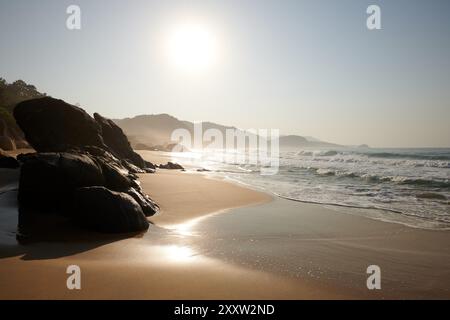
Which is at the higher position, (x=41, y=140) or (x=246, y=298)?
(x=41, y=140)

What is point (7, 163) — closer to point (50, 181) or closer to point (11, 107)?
point (50, 181)

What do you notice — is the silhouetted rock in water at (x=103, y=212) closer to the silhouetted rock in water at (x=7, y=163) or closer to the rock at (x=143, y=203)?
the rock at (x=143, y=203)

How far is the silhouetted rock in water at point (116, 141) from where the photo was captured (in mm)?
22812

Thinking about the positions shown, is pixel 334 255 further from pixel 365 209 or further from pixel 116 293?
pixel 365 209

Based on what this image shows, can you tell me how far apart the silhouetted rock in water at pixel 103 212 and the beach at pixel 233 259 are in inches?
15.4

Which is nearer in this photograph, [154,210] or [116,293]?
[116,293]

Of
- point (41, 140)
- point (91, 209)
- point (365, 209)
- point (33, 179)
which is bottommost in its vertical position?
point (365, 209)

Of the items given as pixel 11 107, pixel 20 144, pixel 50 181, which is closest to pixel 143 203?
pixel 50 181

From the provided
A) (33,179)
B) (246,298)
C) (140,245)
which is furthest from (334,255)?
(33,179)

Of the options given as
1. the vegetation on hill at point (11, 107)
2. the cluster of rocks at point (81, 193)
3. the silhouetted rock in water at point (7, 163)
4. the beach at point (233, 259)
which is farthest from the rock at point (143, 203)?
the vegetation on hill at point (11, 107)
